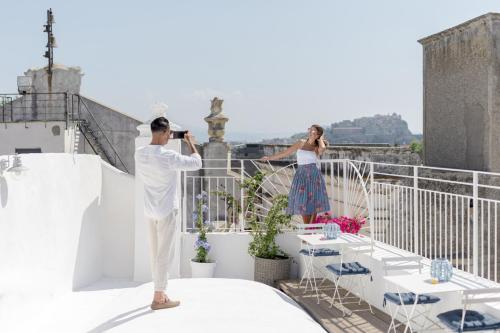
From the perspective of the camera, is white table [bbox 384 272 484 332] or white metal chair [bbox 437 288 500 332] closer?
white metal chair [bbox 437 288 500 332]

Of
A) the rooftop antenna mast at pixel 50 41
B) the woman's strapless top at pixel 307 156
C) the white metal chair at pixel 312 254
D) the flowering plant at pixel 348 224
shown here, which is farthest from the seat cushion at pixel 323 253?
the rooftop antenna mast at pixel 50 41

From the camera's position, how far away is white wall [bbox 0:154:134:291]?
18.1ft

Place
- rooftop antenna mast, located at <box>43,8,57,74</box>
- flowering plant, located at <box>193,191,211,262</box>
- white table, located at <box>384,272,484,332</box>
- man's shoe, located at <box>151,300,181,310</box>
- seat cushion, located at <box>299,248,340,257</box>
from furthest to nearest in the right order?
rooftop antenna mast, located at <box>43,8,57,74</box> < flowering plant, located at <box>193,191,211,262</box> < seat cushion, located at <box>299,248,340,257</box> < man's shoe, located at <box>151,300,181,310</box> < white table, located at <box>384,272,484,332</box>

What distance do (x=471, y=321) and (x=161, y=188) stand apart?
2.94 meters

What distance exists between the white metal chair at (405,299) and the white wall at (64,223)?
3.75 m

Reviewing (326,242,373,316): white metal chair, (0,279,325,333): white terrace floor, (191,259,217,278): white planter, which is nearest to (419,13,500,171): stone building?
(326,242,373,316): white metal chair

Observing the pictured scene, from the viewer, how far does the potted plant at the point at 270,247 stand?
Result: 23.8ft

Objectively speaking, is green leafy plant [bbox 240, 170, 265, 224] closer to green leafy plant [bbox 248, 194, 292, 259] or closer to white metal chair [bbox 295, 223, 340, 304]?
green leafy plant [bbox 248, 194, 292, 259]

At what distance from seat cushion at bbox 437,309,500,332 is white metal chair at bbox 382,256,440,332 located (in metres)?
0.33

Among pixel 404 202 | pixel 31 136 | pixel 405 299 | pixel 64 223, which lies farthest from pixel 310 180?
pixel 31 136

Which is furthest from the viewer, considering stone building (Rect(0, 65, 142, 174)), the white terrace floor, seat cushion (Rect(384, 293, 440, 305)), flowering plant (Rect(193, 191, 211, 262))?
stone building (Rect(0, 65, 142, 174))

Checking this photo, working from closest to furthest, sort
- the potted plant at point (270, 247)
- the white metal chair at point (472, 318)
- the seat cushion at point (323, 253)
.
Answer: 1. the white metal chair at point (472, 318)
2. the seat cushion at point (323, 253)
3. the potted plant at point (270, 247)

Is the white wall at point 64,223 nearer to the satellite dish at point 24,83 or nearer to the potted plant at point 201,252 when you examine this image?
the potted plant at point 201,252

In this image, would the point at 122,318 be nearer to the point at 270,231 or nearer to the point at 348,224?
the point at 270,231
